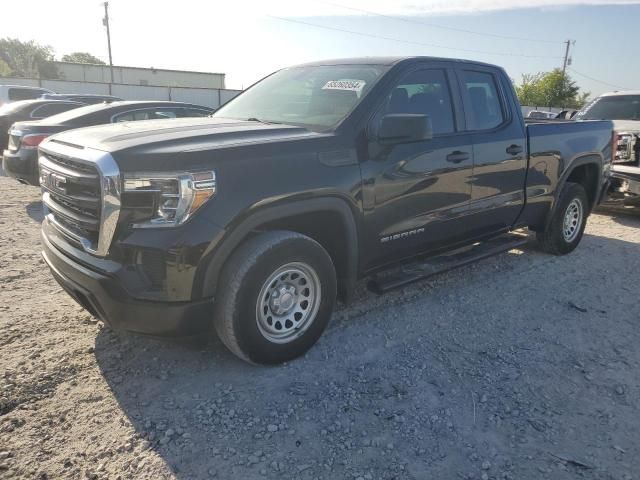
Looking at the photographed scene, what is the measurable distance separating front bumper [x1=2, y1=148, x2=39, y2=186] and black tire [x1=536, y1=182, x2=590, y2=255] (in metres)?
6.81

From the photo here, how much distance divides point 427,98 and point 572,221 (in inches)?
121

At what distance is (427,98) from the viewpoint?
4090mm

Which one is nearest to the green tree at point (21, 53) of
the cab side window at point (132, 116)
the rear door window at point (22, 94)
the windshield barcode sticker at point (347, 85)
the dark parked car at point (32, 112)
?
the rear door window at point (22, 94)

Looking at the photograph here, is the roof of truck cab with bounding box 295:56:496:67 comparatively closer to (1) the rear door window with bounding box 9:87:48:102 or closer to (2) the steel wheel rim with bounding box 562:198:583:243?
(2) the steel wheel rim with bounding box 562:198:583:243

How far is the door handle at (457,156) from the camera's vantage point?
161 inches

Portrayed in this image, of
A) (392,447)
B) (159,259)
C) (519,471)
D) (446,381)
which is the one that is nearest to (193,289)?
(159,259)

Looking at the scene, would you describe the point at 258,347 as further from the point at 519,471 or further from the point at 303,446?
the point at 519,471

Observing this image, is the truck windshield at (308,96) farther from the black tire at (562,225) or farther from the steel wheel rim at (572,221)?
the steel wheel rim at (572,221)

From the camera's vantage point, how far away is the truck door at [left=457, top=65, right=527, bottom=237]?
443 cm

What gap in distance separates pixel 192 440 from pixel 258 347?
69 centimetres

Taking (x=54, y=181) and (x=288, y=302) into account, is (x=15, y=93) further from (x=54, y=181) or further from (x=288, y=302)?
(x=288, y=302)

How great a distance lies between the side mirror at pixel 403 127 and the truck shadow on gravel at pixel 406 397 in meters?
1.45

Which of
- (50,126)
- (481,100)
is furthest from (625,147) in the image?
(50,126)

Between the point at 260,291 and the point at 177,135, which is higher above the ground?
the point at 177,135
